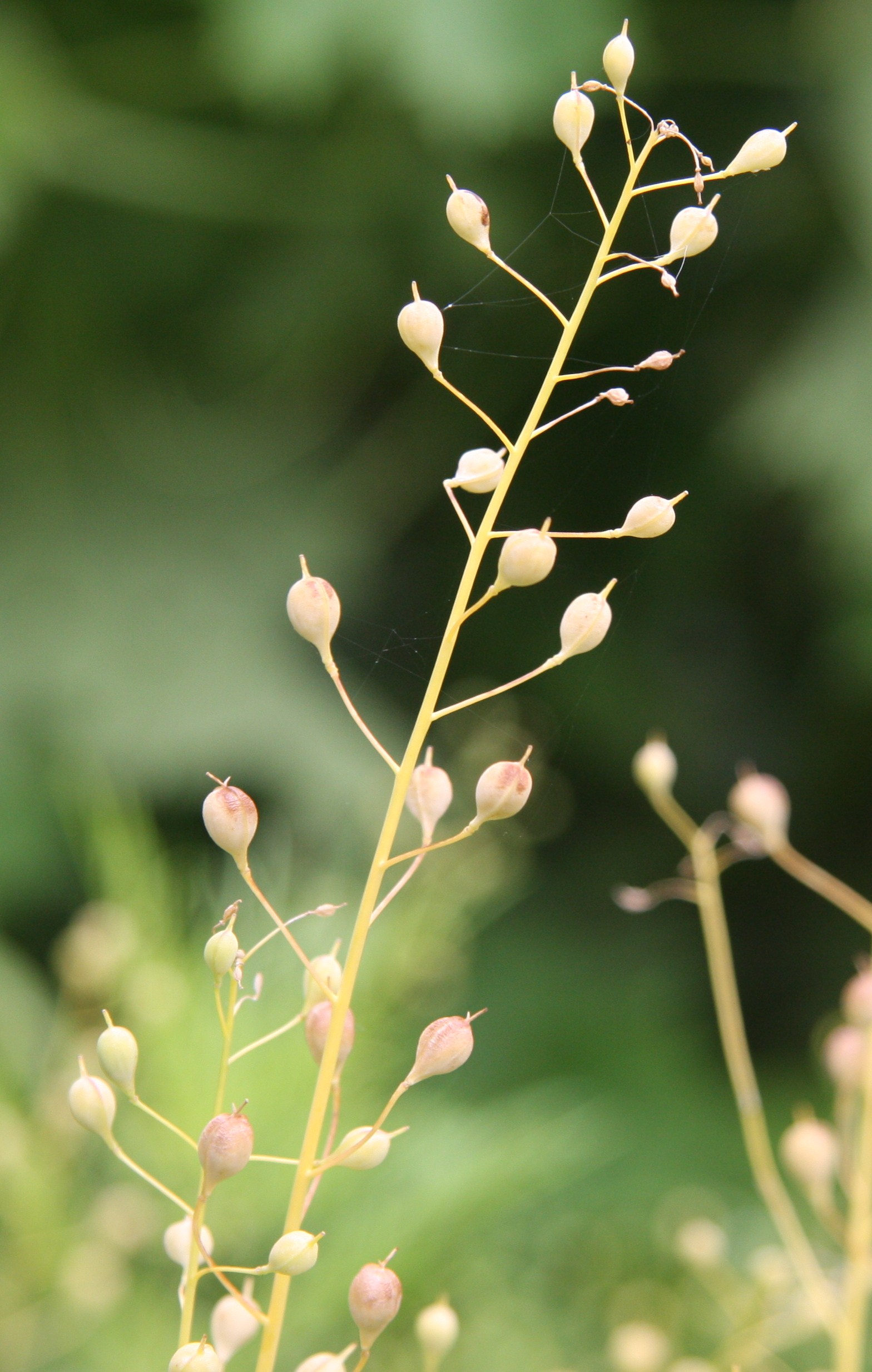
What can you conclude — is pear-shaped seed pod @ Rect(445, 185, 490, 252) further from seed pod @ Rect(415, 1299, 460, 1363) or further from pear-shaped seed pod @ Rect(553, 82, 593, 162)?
seed pod @ Rect(415, 1299, 460, 1363)

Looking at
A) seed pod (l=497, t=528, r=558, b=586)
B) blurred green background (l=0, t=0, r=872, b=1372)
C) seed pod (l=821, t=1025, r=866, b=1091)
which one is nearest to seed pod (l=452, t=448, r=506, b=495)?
seed pod (l=497, t=528, r=558, b=586)

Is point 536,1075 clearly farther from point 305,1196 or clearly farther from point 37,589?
point 305,1196

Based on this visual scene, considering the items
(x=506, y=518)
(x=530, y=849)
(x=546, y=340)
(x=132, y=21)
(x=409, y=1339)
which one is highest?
(x=132, y=21)

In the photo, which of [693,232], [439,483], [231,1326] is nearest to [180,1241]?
[231,1326]

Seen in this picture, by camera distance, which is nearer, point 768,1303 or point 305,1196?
point 305,1196

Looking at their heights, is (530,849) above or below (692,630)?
below

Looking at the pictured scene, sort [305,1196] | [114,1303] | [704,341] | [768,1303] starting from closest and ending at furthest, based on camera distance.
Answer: [305,1196]
[768,1303]
[114,1303]
[704,341]

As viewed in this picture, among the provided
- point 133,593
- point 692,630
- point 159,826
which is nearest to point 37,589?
point 133,593
